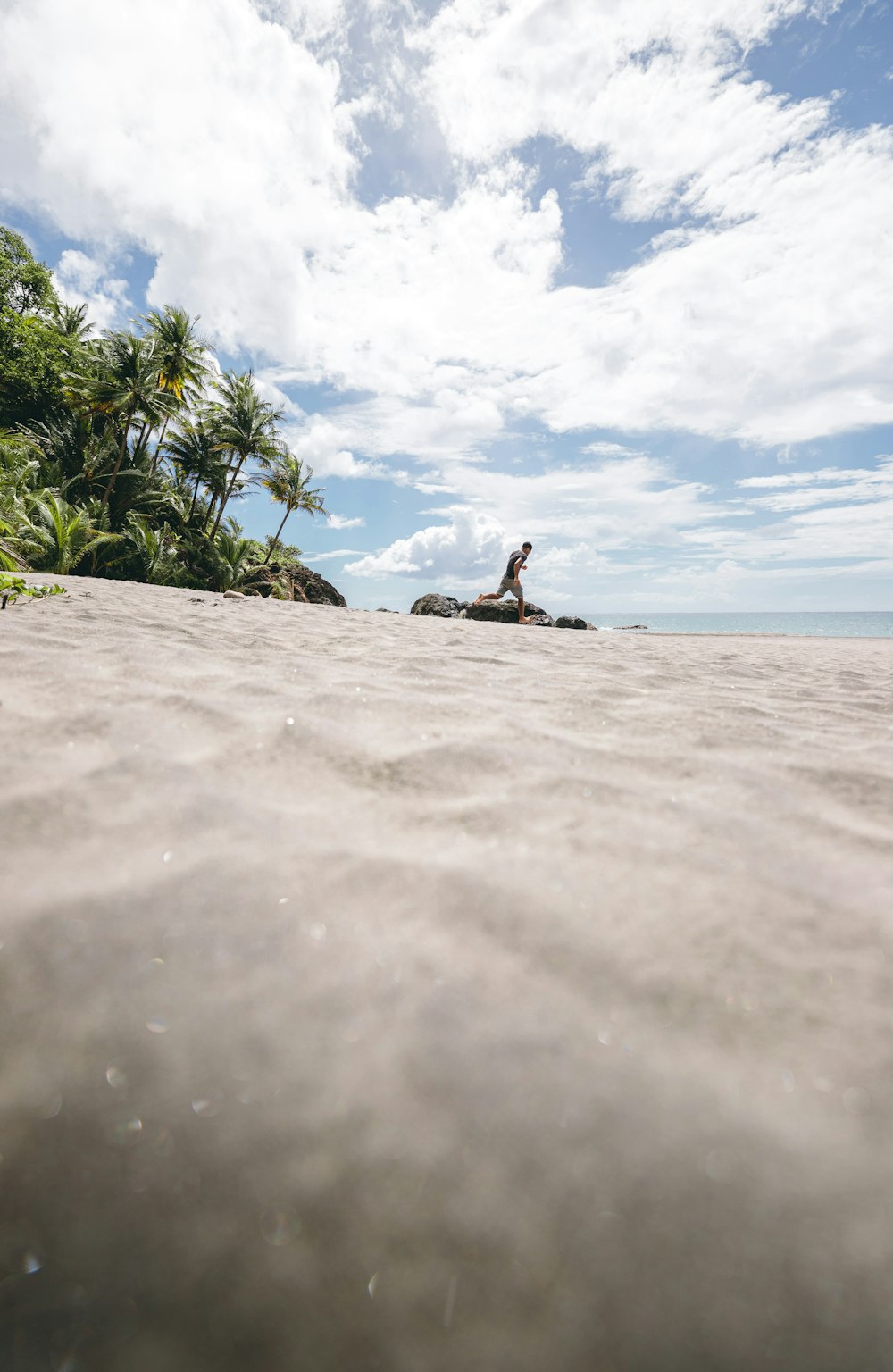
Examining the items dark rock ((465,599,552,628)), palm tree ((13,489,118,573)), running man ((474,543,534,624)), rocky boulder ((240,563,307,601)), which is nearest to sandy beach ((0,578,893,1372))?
running man ((474,543,534,624))

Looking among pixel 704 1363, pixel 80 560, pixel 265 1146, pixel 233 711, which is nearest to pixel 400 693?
pixel 233 711

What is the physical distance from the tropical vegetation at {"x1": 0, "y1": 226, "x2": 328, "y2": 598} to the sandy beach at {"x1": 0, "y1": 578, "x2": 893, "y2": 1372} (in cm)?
1416

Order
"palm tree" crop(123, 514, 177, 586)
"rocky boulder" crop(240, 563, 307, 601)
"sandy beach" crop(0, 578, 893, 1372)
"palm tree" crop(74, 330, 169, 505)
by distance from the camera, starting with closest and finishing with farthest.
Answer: "sandy beach" crop(0, 578, 893, 1372)
"palm tree" crop(123, 514, 177, 586)
"palm tree" crop(74, 330, 169, 505)
"rocky boulder" crop(240, 563, 307, 601)

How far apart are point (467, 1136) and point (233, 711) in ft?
4.70

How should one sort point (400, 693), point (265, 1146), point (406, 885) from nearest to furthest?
point (265, 1146) < point (406, 885) < point (400, 693)

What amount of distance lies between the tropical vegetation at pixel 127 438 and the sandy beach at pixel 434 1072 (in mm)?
14161

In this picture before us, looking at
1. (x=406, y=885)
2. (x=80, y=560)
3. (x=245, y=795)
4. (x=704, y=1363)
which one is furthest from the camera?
(x=80, y=560)

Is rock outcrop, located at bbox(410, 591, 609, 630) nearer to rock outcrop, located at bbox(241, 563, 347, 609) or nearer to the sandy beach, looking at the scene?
rock outcrop, located at bbox(241, 563, 347, 609)

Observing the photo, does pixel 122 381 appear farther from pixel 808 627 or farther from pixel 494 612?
pixel 808 627

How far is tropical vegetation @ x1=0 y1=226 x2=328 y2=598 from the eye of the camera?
1560 centimetres

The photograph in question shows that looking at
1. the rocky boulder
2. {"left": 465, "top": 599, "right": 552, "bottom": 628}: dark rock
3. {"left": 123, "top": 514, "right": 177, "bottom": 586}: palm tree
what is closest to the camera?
Result: {"left": 465, "top": 599, "right": 552, "bottom": 628}: dark rock

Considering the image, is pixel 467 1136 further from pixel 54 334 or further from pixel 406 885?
pixel 54 334

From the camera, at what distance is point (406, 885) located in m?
0.99

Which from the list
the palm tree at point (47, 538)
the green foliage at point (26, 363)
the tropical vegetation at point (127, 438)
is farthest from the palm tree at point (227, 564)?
the green foliage at point (26, 363)
